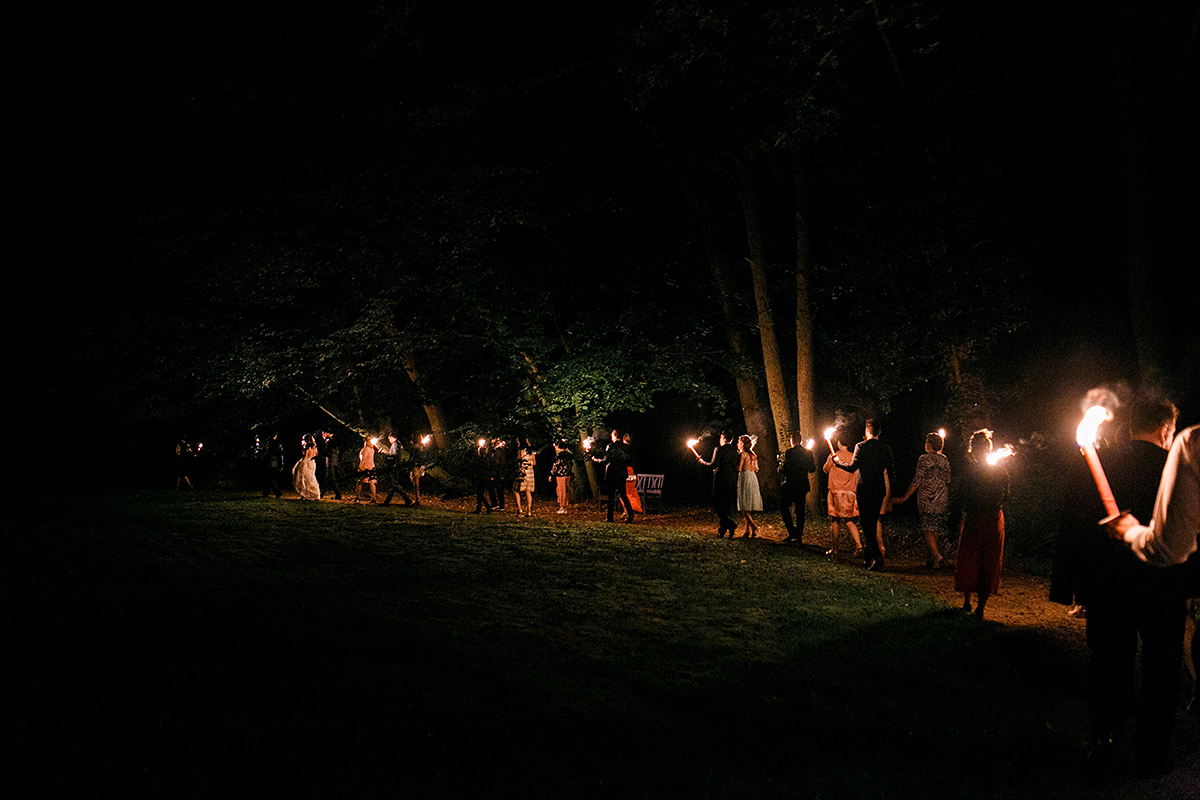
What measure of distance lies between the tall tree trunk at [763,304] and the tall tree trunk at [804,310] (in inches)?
23.2

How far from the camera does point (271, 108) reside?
556 inches

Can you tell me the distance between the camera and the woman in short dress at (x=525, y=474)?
673 inches

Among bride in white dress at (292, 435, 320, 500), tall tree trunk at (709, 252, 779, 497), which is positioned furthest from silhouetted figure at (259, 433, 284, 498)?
tall tree trunk at (709, 252, 779, 497)

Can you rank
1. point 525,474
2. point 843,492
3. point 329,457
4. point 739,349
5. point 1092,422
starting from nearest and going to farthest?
point 1092,422, point 843,492, point 525,474, point 739,349, point 329,457

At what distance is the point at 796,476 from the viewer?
12539 mm

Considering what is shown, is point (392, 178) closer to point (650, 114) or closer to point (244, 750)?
point (650, 114)

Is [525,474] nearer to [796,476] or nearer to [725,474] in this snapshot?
[725,474]

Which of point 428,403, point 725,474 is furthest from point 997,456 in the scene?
point 428,403

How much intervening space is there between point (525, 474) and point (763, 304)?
657 centimetres

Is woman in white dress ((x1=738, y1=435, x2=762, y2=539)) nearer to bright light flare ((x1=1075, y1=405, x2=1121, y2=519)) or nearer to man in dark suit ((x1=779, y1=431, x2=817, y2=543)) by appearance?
man in dark suit ((x1=779, y1=431, x2=817, y2=543))

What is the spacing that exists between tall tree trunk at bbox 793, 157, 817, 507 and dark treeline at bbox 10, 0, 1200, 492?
0.08 m

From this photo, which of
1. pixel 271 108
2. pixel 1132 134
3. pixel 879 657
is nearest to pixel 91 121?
pixel 271 108

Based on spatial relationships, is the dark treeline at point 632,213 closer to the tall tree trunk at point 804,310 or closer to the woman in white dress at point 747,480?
the tall tree trunk at point 804,310

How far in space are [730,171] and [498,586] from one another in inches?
511
